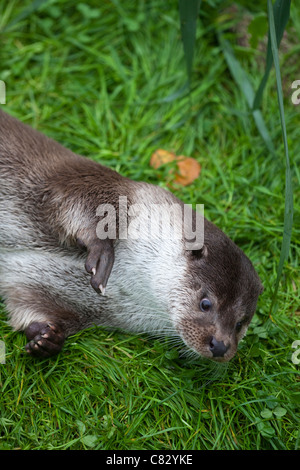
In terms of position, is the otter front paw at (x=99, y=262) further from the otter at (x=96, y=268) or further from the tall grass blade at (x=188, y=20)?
the tall grass blade at (x=188, y=20)

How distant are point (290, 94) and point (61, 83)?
65.4 inches

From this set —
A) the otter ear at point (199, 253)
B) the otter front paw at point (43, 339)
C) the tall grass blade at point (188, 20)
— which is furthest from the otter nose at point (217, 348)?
the tall grass blade at point (188, 20)

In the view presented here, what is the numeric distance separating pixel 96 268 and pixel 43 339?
42 centimetres

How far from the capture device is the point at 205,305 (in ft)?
9.18

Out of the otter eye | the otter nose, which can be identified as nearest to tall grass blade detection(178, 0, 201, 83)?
the otter eye

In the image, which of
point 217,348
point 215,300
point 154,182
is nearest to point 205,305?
point 215,300

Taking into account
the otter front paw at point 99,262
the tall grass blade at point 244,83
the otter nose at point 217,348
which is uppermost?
the tall grass blade at point 244,83

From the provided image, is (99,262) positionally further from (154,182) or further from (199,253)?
(154,182)

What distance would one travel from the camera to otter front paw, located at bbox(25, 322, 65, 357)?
2.80 metres

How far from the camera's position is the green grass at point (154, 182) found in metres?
2.74

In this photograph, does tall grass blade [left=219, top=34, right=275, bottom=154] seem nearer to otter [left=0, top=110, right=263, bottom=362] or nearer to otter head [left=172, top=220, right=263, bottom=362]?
otter [left=0, top=110, right=263, bottom=362]

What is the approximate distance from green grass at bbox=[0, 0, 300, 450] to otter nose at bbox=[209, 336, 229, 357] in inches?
11.0
